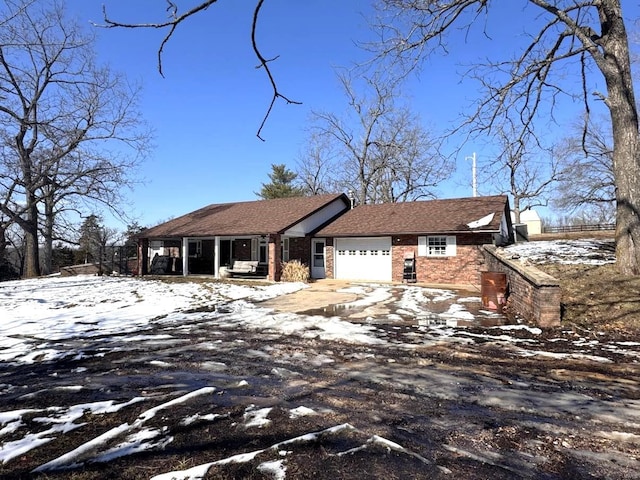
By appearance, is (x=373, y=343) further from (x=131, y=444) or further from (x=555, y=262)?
(x=555, y=262)

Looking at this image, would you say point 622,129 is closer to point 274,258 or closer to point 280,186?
point 274,258

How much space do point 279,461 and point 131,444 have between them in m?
1.18

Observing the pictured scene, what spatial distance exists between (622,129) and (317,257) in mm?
14581

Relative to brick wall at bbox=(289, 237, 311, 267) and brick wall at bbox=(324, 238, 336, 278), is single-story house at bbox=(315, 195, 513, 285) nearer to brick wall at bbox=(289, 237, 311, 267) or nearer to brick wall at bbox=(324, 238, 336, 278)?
brick wall at bbox=(324, 238, 336, 278)

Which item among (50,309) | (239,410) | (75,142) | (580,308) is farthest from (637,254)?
(75,142)

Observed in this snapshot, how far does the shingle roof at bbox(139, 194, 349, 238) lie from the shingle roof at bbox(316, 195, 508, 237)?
5.78 ft

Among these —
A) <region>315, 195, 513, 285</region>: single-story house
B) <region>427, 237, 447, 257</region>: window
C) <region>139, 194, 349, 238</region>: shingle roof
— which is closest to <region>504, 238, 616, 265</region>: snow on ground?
<region>315, 195, 513, 285</region>: single-story house

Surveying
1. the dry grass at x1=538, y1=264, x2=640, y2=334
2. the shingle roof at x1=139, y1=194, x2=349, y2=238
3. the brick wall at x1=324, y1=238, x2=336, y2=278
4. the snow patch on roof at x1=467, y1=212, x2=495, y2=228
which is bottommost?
the dry grass at x1=538, y1=264, x2=640, y2=334

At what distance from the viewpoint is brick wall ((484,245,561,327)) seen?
7.45m

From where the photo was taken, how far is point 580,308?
7.98 meters

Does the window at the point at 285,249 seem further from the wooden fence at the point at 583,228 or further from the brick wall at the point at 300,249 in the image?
the wooden fence at the point at 583,228

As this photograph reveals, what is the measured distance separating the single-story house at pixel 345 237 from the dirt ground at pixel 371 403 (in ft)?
34.6

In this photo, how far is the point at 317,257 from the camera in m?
21.3

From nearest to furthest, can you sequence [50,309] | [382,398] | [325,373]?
1. [382,398]
2. [325,373]
3. [50,309]
